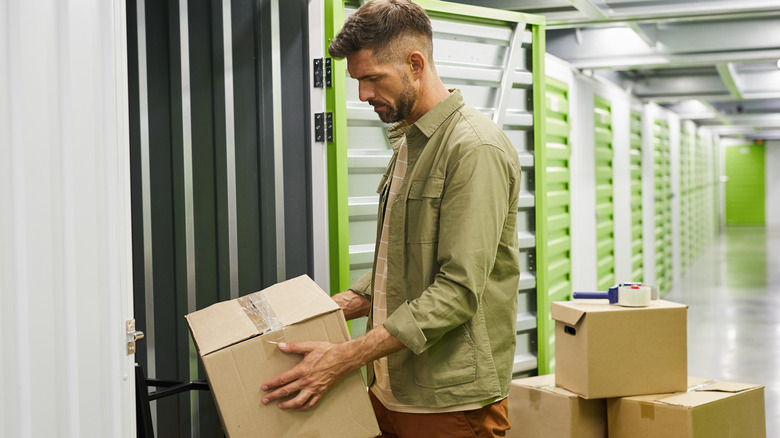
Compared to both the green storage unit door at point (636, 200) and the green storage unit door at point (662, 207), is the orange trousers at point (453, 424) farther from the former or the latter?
the green storage unit door at point (662, 207)

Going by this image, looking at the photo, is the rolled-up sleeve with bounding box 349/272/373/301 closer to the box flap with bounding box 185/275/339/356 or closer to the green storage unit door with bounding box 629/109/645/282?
the box flap with bounding box 185/275/339/356

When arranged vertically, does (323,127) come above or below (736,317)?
above

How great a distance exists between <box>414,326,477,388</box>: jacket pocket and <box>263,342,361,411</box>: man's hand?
9.7 inches

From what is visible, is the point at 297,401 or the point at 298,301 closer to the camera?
the point at 297,401

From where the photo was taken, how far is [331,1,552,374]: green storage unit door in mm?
3062

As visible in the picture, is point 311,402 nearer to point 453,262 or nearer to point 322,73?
point 453,262

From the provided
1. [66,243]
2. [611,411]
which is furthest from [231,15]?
[611,411]

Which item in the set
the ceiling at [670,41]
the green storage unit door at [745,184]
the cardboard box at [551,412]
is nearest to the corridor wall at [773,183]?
the green storage unit door at [745,184]

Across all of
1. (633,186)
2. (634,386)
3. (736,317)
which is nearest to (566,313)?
(634,386)

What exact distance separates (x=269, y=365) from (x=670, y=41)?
520 cm

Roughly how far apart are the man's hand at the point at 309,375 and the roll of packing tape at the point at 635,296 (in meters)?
1.78

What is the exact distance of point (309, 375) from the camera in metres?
1.68

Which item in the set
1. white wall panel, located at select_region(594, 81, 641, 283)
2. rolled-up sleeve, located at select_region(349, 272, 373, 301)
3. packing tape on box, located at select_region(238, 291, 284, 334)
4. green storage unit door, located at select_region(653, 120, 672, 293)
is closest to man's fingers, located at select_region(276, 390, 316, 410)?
packing tape on box, located at select_region(238, 291, 284, 334)

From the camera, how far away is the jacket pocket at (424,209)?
185 cm
